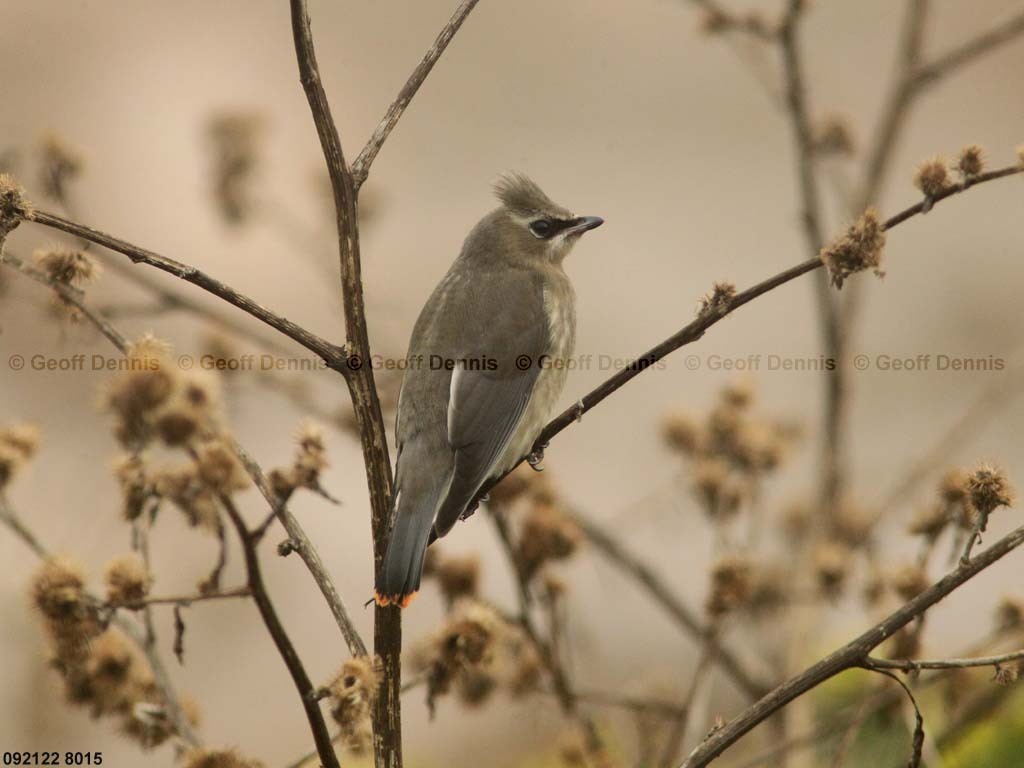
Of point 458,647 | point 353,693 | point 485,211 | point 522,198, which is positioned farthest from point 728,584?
point 485,211

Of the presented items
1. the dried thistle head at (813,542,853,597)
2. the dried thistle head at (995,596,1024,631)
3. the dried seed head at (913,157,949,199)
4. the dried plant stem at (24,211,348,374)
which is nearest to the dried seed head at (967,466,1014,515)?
the dried seed head at (913,157,949,199)

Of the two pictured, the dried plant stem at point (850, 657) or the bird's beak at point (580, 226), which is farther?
the bird's beak at point (580, 226)

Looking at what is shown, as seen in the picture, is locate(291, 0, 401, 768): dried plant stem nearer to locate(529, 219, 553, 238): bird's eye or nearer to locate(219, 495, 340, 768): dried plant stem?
locate(219, 495, 340, 768): dried plant stem

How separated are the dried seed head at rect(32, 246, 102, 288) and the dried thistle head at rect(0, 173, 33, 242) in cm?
32

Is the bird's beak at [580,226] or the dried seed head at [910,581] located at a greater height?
the bird's beak at [580,226]

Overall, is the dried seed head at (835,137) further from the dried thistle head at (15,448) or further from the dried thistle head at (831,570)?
the dried thistle head at (15,448)

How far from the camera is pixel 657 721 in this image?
4660 millimetres

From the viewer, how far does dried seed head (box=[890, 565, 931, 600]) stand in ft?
11.3

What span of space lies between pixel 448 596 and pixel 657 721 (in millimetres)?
1181

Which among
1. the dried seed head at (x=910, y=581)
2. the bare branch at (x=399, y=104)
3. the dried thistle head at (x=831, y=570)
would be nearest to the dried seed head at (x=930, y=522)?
the dried seed head at (x=910, y=581)

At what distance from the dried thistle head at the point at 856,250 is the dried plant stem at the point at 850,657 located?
689mm

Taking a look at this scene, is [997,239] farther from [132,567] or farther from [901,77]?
[132,567]

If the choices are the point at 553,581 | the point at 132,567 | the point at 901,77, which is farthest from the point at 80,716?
the point at 901,77

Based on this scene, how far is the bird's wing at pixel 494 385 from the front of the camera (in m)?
4.12
